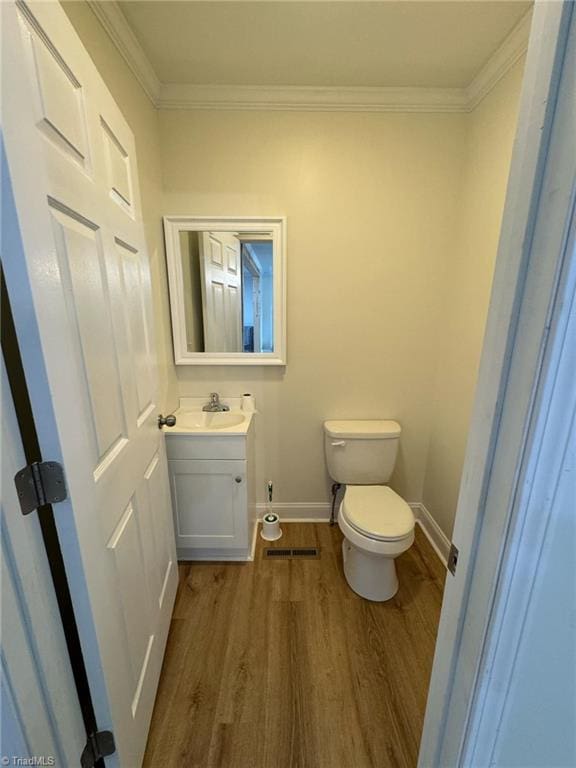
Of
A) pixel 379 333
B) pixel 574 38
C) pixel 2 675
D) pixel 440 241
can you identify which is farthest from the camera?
pixel 379 333

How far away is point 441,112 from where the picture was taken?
1615 mm

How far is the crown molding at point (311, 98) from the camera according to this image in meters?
1.55

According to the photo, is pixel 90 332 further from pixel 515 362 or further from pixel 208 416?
pixel 208 416

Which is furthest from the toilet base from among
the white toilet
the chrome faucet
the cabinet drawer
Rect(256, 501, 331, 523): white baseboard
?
the chrome faucet

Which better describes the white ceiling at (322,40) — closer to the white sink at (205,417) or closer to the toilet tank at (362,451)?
the white sink at (205,417)

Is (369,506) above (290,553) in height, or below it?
above

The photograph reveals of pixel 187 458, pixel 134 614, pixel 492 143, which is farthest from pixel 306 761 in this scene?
pixel 492 143

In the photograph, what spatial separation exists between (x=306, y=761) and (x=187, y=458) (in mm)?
1183

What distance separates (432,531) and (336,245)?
1.84 metres

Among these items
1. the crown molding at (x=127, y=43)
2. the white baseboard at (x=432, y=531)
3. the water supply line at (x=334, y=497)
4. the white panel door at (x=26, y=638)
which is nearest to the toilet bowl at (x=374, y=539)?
the water supply line at (x=334, y=497)

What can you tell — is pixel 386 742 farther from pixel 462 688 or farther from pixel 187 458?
pixel 187 458

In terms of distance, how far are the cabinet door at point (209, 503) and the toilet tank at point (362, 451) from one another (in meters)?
0.57

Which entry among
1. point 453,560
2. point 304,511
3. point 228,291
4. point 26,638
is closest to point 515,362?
point 453,560

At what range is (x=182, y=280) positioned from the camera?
69.9 inches
